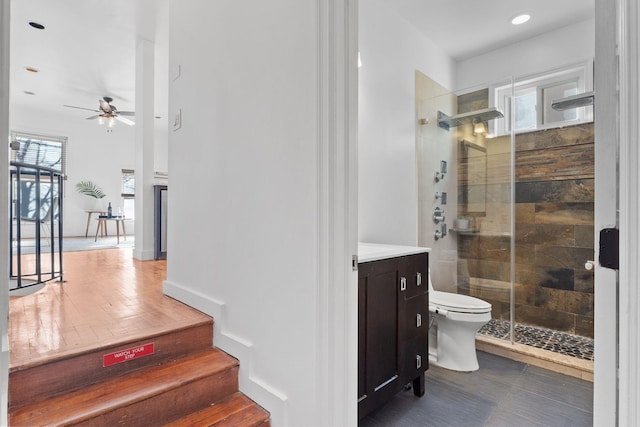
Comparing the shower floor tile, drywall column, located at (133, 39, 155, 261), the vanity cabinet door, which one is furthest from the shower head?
drywall column, located at (133, 39, 155, 261)

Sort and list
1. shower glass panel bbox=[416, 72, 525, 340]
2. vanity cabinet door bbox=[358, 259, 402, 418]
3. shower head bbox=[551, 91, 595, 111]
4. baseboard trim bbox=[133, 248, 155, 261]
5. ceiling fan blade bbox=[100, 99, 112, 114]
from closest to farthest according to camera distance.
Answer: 1. vanity cabinet door bbox=[358, 259, 402, 418]
2. shower head bbox=[551, 91, 595, 111]
3. shower glass panel bbox=[416, 72, 525, 340]
4. baseboard trim bbox=[133, 248, 155, 261]
5. ceiling fan blade bbox=[100, 99, 112, 114]

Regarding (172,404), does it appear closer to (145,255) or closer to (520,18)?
(145,255)

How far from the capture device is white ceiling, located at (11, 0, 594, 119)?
289 centimetres

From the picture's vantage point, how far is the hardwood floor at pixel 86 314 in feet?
4.91

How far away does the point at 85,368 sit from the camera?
1.45 meters

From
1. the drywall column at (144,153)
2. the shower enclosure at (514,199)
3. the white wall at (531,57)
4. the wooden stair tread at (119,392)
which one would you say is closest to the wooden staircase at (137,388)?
the wooden stair tread at (119,392)

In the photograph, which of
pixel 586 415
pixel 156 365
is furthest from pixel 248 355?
pixel 586 415

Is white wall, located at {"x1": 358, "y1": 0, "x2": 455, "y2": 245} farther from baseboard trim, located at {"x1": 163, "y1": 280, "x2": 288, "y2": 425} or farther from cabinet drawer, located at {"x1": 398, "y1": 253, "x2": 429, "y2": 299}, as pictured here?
baseboard trim, located at {"x1": 163, "y1": 280, "x2": 288, "y2": 425}

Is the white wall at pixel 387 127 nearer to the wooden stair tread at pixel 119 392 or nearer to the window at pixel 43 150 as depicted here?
the wooden stair tread at pixel 119 392

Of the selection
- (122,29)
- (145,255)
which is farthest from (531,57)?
(145,255)

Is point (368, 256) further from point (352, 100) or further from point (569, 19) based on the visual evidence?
point (569, 19)

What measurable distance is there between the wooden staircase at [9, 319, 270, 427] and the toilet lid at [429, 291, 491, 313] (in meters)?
1.54

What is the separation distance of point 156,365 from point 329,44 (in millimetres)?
1670

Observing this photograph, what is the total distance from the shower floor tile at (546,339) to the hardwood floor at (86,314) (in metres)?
2.61
